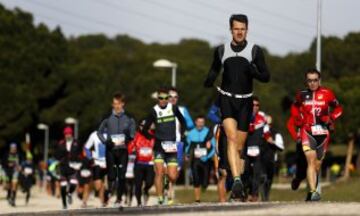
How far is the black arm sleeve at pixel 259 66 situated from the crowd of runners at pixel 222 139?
0.01 metres

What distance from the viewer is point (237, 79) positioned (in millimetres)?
14734

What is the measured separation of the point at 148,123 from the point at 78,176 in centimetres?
1051

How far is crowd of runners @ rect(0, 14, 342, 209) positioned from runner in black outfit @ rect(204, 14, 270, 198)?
12mm

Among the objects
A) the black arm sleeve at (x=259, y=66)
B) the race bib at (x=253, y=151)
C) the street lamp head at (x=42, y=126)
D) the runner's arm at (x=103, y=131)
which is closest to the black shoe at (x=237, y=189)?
the black arm sleeve at (x=259, y=66)

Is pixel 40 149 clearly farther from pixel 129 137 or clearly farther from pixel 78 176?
pixel 129 137

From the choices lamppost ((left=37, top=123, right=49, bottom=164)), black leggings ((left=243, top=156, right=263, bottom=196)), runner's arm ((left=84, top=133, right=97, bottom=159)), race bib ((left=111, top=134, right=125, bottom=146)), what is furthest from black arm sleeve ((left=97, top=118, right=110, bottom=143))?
lamppost ((left=37, top=123, right=49, bottom=164))

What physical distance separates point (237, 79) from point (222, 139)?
0.96 m

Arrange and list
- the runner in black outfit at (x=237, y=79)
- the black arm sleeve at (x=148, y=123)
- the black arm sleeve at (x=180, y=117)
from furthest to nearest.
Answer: the black arm sleeve at (x=148, y=123) < the black arm sleeve at (x=180, y=117) < the runner in black outfit at (x=237, y=79)

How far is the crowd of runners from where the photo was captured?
583 inches

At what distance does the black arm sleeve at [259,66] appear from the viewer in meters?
14.7

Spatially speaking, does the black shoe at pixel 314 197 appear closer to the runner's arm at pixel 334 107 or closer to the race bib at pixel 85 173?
the runner's arm at pixel 334 107

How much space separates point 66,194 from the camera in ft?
95.0

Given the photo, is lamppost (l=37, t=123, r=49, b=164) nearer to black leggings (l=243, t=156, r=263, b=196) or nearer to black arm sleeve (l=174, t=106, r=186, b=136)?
black leggings (l=243, t=156, r=263, b=196)

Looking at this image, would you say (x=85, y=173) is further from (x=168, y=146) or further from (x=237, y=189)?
(x=237, y=189)
